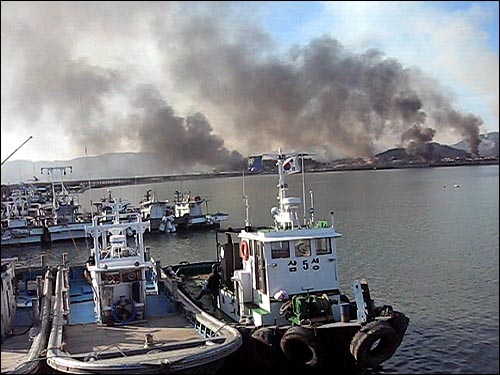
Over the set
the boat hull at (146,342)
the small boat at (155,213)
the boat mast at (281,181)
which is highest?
the small boat at (155,213)

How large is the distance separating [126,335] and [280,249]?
322 centimetres

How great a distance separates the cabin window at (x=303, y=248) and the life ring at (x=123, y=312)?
3.34m

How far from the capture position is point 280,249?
1162 centimetres

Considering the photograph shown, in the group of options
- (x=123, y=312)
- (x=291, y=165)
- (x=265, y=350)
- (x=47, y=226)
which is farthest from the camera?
(x=47, y=226)

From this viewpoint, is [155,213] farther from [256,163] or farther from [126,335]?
[126,335]

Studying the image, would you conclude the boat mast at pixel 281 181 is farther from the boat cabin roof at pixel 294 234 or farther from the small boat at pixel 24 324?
the small boat at pixel 24 324

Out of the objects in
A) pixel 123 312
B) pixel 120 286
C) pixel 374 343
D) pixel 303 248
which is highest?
pixel 303 248

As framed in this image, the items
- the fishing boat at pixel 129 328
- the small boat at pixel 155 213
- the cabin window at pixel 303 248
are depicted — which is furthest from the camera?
the small boat at pixel 155 213

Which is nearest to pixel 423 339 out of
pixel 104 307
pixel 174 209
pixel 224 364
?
pixel 224 364

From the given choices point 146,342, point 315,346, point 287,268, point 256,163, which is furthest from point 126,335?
point 256,163

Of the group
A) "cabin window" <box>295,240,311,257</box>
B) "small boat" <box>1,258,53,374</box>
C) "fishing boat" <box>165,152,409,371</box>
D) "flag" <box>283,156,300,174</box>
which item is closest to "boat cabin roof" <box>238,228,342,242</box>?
"fishing boat" <box>165,152,409,371</box>

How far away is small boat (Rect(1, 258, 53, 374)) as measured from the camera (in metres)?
8.46

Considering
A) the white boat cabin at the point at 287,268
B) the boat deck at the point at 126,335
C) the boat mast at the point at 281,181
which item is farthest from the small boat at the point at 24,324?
the boat mast at the point at 281,181

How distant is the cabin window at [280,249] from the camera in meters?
11.6
